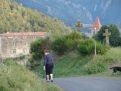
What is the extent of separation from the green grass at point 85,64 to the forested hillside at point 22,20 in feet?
197

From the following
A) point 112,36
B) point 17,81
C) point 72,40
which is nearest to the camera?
point 17,81

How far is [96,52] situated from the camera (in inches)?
1233

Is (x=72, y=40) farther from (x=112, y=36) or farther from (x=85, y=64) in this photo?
(x=112, y=36)

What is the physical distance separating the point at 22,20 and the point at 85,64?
76509 mm

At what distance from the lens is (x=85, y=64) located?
30.2 m

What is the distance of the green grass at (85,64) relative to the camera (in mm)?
27906

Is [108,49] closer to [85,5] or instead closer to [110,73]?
[110,73]

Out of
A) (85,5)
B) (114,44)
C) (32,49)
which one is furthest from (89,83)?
(85,5)

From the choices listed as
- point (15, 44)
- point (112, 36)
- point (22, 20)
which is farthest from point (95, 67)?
point (22, 20)

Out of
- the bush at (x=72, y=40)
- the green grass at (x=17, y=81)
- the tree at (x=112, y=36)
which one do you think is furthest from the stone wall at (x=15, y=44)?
the green grass at (x=17, y=81)

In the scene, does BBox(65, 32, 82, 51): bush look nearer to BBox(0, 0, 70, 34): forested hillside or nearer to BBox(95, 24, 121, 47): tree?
BBox(95, 24, 121, 47): tree

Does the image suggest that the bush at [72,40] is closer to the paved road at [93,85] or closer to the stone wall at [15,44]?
the paved road at [93,85]

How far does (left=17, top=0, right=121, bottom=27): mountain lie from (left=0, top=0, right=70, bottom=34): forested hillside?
46659 millimetres

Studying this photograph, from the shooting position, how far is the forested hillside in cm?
9732
